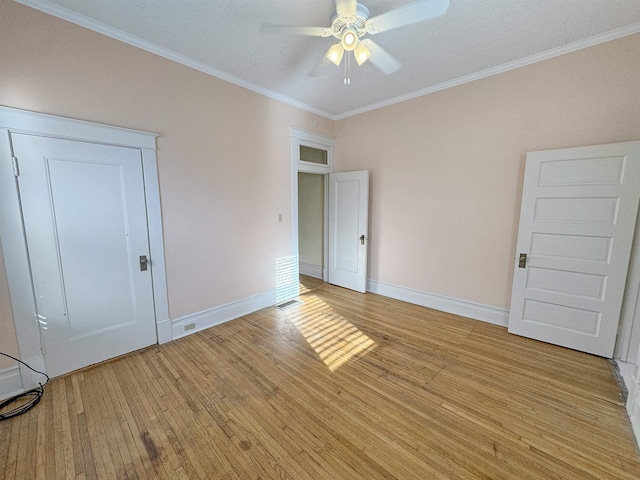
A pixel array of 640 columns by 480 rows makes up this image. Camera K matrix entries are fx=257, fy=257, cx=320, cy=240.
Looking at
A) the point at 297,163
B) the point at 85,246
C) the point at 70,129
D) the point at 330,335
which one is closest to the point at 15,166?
the point at 70,129

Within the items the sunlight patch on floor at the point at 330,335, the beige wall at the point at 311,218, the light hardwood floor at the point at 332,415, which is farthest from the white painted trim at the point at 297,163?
the light hardwood floor at the point at 332,415

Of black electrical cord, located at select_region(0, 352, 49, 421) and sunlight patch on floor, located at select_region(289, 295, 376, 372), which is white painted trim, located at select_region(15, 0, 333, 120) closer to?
black electrical cord, located at select_region(0, 352, 49, 421)

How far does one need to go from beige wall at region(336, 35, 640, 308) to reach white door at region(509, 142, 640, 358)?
204 mm

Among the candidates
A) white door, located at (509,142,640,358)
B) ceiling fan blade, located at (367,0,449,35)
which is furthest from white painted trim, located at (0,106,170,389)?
white door, located at (509,142,640,358)

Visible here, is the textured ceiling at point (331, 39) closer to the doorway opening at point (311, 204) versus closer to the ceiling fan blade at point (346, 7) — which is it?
the ceiling fan blade at point (346, 7)

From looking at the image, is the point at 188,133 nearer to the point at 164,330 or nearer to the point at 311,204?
the point at 164,330

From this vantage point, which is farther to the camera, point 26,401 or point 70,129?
point 70,129

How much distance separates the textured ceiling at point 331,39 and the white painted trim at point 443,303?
9.21 ft

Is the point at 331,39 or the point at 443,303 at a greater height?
the point at 331,39

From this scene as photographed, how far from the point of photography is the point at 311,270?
17.9 feet

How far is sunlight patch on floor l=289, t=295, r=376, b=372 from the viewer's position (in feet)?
8.40

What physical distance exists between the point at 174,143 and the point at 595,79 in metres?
4.21

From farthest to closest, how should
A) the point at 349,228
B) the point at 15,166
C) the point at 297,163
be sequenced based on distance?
the point at 349,228 → the point at 297,163 → the point at 15,166

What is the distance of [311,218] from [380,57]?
3506mm
